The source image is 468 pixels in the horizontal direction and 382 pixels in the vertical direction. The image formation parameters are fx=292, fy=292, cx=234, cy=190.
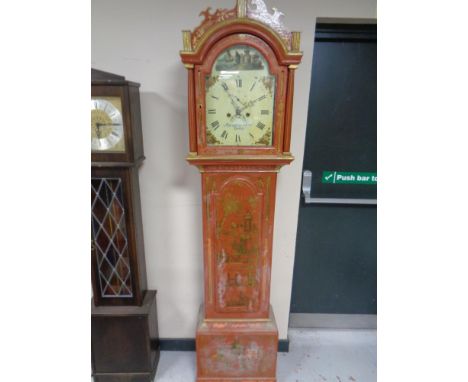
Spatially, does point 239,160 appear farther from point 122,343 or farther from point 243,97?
point 122,343

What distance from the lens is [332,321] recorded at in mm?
2262

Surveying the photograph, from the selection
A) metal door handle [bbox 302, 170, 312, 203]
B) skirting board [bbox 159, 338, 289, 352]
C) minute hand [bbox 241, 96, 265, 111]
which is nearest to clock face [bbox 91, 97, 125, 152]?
minute hand [bbox 241, 96, 265, 111]

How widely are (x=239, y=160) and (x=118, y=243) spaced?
0.84m

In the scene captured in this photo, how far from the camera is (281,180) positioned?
70.5 inches

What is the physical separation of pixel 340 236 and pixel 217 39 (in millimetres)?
1528

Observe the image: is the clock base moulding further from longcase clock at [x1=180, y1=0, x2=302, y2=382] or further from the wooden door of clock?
the wooden door of clock

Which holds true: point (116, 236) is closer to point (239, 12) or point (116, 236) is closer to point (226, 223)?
point (226, 223)

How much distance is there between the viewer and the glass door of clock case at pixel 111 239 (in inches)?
60.8

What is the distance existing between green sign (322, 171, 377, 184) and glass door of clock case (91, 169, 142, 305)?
1.26m

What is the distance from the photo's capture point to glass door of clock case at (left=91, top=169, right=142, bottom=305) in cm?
154

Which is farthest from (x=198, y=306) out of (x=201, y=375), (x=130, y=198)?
(x=130, y=198)

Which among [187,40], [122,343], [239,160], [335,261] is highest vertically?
[187,40]

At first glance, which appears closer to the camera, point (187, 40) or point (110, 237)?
point (187, 40)

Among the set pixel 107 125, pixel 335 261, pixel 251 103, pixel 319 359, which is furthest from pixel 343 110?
pixel 319 359
